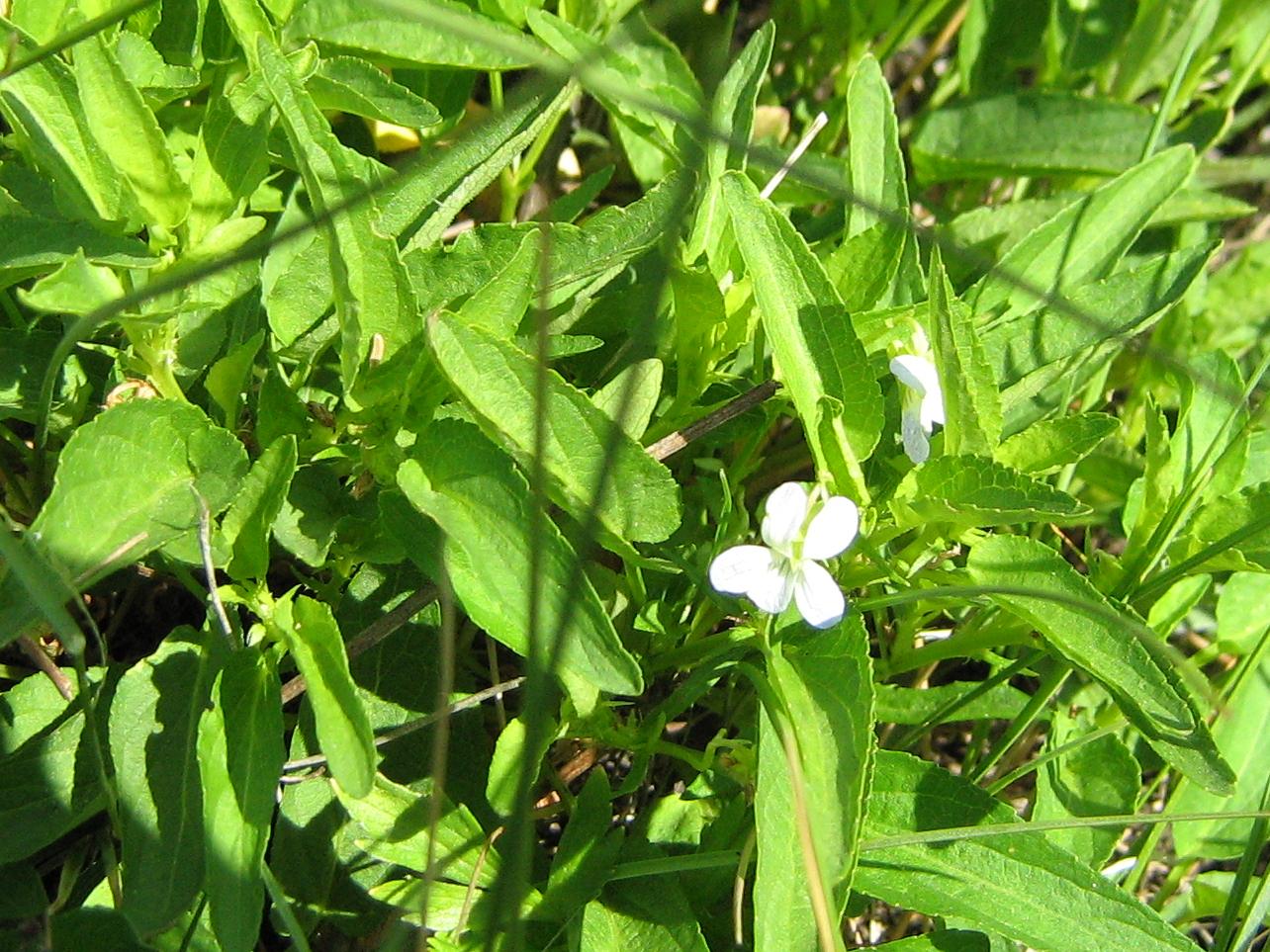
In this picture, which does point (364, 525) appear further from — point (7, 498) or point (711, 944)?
point (711, 944)

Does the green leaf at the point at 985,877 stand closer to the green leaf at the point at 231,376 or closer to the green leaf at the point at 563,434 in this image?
the green leaf at the point at 563,434

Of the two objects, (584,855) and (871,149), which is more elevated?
(871,149)

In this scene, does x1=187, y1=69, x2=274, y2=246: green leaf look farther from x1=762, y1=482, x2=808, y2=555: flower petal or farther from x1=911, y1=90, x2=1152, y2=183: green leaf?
x1=911, y1=90, x2=1152, y2=183: green leaf

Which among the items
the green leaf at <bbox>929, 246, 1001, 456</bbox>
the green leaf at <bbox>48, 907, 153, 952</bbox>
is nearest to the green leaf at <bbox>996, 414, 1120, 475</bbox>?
the green leaf at <bbox>929, 246, 1001, 456</bbox>

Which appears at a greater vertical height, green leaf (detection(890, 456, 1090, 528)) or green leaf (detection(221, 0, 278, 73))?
green leaf (detection(221, 0, 278, 73))

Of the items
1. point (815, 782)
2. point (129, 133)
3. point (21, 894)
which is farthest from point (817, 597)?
point (21, 894)

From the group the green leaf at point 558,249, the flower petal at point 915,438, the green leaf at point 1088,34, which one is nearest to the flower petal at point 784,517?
the flower petal at point 915,438

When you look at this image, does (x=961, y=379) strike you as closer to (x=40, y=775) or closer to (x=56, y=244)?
(x=56, y=244)
